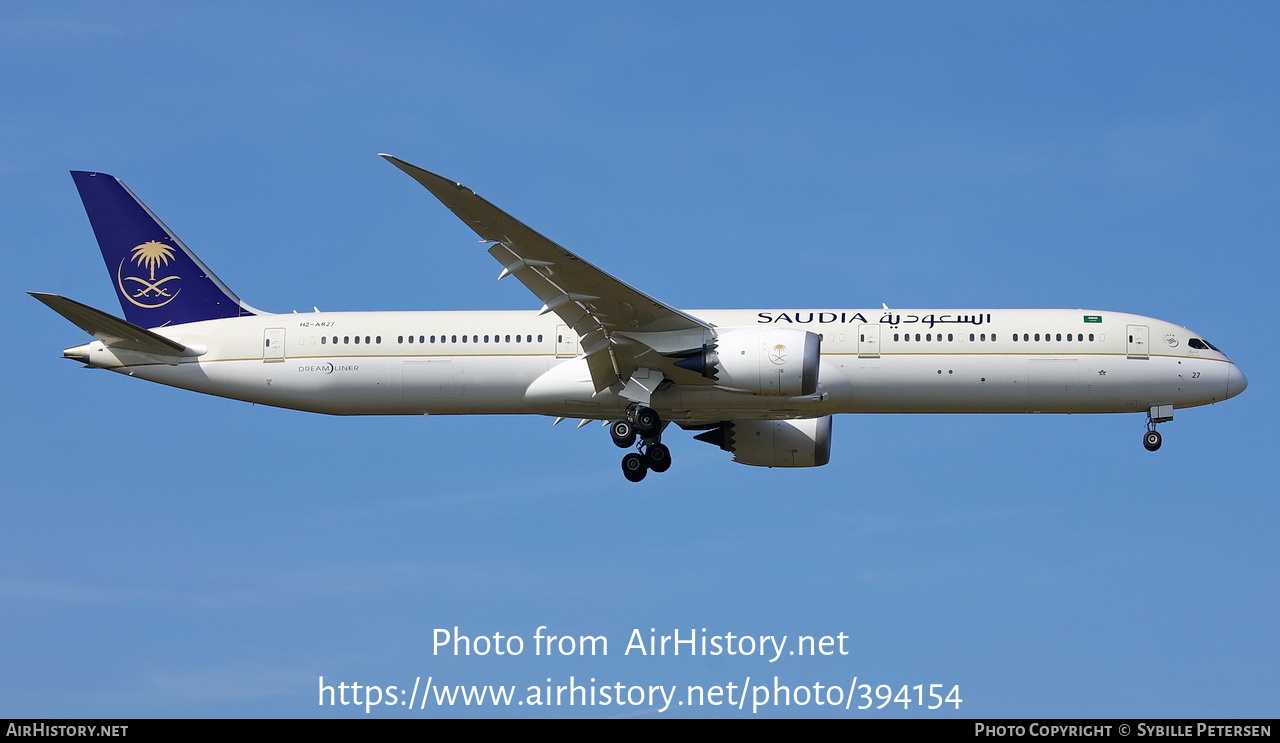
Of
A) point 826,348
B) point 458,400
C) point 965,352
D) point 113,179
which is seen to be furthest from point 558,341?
point 113,179

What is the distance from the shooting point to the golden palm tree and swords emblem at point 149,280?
3850 cm

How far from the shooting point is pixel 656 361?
3394cm

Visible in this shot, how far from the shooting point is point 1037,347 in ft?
113

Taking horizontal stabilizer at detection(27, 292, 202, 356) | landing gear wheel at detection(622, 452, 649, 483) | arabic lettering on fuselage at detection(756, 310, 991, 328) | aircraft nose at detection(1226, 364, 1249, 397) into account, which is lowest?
landing gear wheel at detection(622, 452, 649, 483)

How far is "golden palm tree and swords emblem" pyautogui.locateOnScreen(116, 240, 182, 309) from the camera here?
38500mm

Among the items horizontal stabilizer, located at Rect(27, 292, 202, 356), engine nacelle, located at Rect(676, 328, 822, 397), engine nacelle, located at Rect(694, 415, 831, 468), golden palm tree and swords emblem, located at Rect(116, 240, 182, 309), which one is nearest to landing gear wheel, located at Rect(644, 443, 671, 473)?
engine nacelle, located at Rect(676, 328, 822, 397)

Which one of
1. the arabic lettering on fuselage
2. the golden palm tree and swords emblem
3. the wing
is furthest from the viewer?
the golden palm tree and swords emblem

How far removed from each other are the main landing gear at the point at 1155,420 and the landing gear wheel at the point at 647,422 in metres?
11.7

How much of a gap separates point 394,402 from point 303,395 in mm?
2390

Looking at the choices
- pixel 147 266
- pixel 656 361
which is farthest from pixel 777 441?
pixel 147 266

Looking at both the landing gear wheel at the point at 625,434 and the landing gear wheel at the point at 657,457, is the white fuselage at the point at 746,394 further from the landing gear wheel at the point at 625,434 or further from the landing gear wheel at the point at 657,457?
the landing gear wheel at the point at 657,457

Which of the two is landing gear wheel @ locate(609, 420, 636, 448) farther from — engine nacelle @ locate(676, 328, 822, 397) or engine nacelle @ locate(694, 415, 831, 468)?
engine nacelle @ locate(694, 415, 831, 468)

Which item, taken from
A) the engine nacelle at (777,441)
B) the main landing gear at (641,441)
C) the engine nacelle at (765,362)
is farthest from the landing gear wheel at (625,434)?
the engine nacelle at (777,441)

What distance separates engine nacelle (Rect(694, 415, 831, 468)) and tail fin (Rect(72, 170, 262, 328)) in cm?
1292
